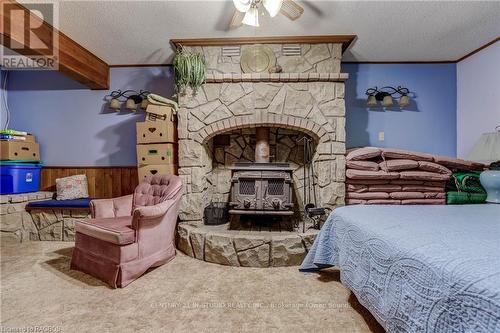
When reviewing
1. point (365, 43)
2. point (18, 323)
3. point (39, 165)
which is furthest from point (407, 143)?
point (39, 165)

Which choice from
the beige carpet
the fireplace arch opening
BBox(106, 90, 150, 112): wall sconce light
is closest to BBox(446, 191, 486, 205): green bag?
the fireplace arch opening

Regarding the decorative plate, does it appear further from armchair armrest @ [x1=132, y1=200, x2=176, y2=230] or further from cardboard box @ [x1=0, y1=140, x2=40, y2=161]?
cardboard box @ [x1=0, y1=140, x2=40, y2=161]

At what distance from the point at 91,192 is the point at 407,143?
4565mm

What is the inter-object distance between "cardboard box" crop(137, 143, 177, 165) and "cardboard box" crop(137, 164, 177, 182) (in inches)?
1.8

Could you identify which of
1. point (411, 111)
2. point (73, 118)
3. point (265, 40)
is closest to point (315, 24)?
point (265, 40)

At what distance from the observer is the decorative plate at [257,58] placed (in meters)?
2.96

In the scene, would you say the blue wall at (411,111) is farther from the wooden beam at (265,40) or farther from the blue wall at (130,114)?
the wooden beam at (265,40)

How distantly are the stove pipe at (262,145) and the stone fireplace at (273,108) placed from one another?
8.6 inches

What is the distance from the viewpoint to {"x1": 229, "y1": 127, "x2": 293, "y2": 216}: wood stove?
8.91ft

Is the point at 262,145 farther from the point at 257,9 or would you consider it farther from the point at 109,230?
the point at 109,230

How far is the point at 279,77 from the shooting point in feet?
9.30

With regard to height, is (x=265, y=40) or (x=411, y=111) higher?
(x=265, y=40)

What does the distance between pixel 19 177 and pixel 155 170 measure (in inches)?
75.2

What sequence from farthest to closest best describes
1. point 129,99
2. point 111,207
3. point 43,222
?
point 129,99 < point 43,222 < point 111,207
